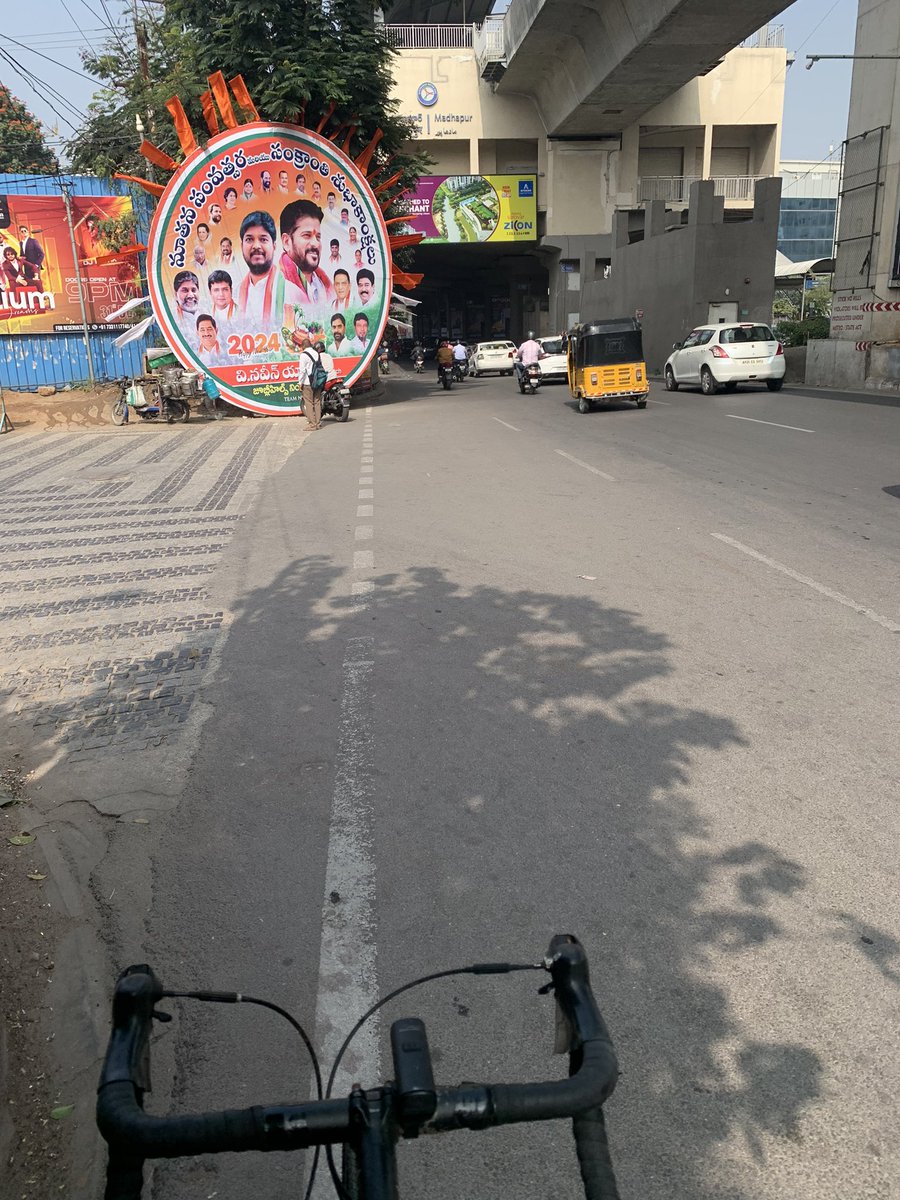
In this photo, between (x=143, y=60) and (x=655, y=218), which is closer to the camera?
(x=143, y=60)

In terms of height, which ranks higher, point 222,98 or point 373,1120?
Answer: point 222,98

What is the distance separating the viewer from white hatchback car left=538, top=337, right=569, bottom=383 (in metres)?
32.6

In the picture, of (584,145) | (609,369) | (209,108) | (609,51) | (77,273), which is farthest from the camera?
(584,145)

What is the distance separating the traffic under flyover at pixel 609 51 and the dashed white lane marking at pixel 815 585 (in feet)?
88.2

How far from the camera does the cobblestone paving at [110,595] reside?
516 centimetres

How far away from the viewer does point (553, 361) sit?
32.7 metres

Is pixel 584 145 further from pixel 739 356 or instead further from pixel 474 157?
pixel 739 356

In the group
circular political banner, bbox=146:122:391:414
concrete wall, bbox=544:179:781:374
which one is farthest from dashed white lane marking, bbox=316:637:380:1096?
concrete wall, bbox=544:179:781:374

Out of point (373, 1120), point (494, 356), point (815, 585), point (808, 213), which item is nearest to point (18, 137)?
point (494, 356)

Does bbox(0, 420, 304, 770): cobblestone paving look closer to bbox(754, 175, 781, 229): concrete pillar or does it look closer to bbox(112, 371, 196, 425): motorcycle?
bbox(112, 371, 196, 425): motorcycle

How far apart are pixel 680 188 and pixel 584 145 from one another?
569 cm

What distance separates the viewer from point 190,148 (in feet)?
71.1

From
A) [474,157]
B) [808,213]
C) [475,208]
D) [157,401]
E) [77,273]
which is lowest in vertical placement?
→ [157,401]

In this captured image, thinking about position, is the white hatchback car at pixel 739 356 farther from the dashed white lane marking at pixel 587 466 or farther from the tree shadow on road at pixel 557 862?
the tree shadow on road at pixel 557 862
